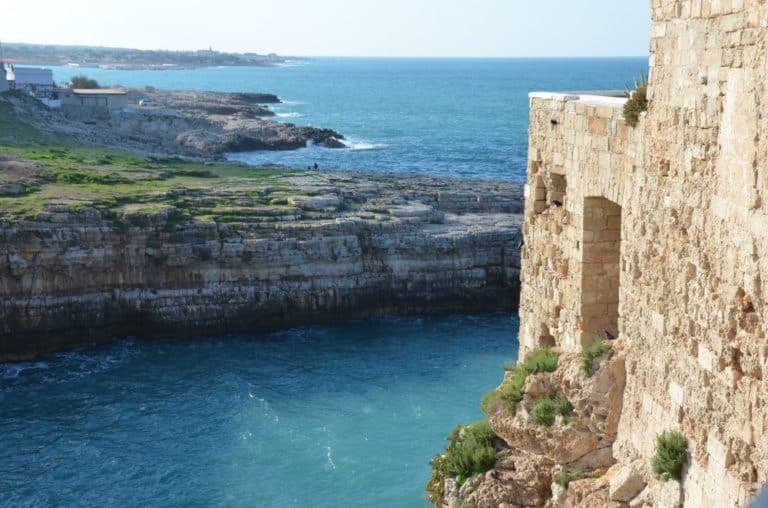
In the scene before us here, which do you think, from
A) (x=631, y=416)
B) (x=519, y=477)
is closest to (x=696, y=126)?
(x=631, y=416)

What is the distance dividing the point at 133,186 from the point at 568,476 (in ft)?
102

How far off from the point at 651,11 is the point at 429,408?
17.4 metres

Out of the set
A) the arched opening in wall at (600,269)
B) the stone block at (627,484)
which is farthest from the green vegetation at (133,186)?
the stone block at (627,484)

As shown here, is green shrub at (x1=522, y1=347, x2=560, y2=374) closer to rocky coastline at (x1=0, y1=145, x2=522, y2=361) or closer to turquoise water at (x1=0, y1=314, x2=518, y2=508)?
turquoise water at (x1=0, y1=314, x2=518, y2=508)

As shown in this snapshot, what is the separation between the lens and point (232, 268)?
103 feet

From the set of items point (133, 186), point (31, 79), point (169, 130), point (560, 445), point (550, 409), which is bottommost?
point (133, 186)

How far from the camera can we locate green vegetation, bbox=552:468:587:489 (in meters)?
8.99

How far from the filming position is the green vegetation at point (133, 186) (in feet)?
107

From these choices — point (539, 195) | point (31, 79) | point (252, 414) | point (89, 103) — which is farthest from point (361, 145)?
point (539, 195)

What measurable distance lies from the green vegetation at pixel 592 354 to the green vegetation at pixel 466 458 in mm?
1593

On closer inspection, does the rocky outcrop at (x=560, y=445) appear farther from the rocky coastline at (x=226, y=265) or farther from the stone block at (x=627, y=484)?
the rocky coastline at (x=226, y=265)

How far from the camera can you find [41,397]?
83.4 feet

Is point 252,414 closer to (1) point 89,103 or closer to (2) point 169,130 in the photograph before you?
(2) point 169,130

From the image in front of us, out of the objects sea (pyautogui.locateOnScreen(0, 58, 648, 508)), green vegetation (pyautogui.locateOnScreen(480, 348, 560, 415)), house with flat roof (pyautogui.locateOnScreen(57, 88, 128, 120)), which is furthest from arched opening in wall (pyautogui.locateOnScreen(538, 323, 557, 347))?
house with flat roof (pyautogui.locateOnScreen(57, 88, 128, 120))
